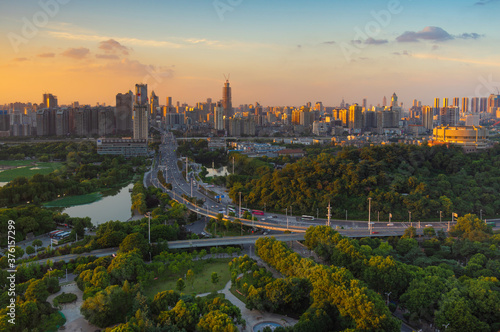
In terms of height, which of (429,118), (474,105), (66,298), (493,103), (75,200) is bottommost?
(66,298)

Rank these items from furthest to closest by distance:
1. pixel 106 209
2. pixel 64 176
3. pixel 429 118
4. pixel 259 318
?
1. pixel 429 118
2. pixel 64 176
3. pixel 106 209
4. pixel 259 318

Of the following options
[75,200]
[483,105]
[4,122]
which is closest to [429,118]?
[483,105]

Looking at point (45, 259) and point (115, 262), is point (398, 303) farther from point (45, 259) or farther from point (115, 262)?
point (45, 259)

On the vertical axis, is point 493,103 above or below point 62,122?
above

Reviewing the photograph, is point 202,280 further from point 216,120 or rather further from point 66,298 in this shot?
point 216,120

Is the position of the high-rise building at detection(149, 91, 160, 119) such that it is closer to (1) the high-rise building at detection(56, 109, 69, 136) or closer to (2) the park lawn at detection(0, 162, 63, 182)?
(1) the high-rise building at detection(56, 109, 69, 136)

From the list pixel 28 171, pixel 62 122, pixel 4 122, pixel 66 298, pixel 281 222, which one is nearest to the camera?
pixel 66 298

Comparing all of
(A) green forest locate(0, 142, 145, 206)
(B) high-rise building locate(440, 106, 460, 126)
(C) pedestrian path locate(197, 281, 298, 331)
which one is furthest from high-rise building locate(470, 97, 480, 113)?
(C) pedestrian path locate(197, 281, 298, 331)

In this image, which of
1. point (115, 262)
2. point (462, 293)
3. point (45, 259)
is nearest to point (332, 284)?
point (462, 293)
